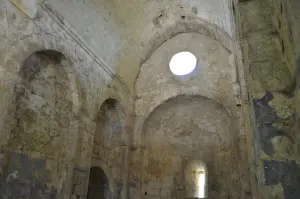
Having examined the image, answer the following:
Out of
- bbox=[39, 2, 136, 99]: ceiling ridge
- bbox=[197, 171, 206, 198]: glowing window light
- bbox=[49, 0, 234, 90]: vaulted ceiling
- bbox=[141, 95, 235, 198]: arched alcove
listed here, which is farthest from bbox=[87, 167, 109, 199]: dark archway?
bbox=[197, 171, 206, 198]: glowing window light

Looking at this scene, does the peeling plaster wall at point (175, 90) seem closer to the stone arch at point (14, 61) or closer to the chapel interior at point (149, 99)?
the chapel interior at point (149, 99)

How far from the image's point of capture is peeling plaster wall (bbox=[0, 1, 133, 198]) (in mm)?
3803

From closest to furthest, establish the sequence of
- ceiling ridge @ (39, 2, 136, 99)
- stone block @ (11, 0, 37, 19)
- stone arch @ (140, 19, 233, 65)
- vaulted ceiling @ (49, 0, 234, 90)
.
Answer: stone block @ (11, 0, 37, 19) → ceiling ridge @ (39, 2, 136, 99) → vaulted ceiling @ (49, 0, 234, 90) → stone arch @ (140, 19, 233, 65)

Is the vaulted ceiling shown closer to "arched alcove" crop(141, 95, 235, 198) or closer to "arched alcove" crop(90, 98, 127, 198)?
"arched alcove" crop(90, 98, 127, 198)

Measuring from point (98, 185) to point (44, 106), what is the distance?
3.02 meters

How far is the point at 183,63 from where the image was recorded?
335 inches

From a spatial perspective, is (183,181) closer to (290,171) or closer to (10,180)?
(10,180)

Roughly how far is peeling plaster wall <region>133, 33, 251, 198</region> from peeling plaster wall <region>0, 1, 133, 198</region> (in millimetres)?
2378

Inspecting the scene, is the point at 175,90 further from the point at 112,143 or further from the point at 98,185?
the point at 98,185

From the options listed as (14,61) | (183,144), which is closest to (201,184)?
(183,144)

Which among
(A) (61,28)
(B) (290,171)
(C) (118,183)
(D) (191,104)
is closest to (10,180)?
(A) (61,28)

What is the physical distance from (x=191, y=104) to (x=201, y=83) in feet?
3.21

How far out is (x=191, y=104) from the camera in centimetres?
854

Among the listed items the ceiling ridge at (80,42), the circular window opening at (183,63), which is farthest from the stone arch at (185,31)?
the ceiling ridge at (80,42)
